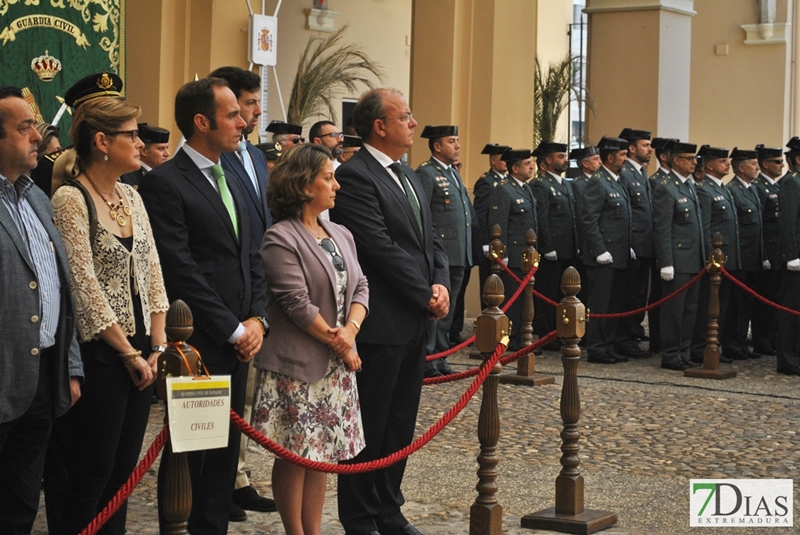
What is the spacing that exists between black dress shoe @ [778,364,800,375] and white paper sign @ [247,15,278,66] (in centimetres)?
537

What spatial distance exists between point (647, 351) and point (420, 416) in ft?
14.9

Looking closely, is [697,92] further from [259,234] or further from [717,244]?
[259,234]

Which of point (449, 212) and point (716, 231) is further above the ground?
point (449, 212)

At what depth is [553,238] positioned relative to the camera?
38.9 feet

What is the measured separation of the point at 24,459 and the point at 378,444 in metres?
1.58

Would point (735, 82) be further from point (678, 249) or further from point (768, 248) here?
point (678, 249)

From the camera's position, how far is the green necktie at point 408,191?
5.18 metres

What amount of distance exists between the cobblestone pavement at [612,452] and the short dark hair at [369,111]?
5.70 feet

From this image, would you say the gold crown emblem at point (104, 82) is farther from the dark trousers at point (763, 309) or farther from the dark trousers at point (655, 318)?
the dark trousers at point (763, 309)

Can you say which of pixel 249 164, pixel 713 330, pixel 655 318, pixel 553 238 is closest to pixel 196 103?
pixel 249 164

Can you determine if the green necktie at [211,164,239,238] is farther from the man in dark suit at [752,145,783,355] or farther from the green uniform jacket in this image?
the man in dark suit at [752,145,783,355]

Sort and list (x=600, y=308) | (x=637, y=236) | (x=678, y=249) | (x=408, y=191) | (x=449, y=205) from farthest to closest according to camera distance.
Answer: (x=637, y=236) → (x=600, y=308) → (x=678, y=249) → (x=449, y=205) → (x=408, y=191)

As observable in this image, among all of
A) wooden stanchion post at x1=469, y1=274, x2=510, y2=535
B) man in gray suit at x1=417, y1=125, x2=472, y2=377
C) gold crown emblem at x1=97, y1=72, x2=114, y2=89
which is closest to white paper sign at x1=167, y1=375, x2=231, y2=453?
gold crown emblem at x1=97, y1=72, x2=114, y2=89

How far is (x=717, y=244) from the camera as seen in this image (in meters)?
10.3
